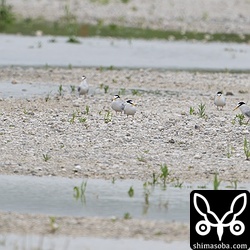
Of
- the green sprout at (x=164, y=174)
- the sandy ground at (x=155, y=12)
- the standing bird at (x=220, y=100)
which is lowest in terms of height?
the green sprout at (x=164, y=174)

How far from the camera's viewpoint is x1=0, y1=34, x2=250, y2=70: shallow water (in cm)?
2509

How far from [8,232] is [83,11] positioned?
1187 inches

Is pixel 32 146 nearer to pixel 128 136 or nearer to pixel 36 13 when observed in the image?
pixel 128 136

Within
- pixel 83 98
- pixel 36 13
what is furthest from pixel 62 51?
pixel 36 13

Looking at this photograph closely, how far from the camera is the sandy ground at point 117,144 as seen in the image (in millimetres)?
10328

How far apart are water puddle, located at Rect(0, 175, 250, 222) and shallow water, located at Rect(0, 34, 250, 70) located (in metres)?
12.3

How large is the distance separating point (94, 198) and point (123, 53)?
1629 centimetres

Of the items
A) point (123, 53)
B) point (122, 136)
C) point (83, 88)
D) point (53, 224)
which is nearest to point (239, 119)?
point (122, 136)

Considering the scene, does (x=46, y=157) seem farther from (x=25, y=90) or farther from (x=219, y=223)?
(x=25, y=90)

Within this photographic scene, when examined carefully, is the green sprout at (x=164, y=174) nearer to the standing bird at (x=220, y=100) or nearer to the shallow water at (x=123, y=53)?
the standing bird at (x=220, y=100)

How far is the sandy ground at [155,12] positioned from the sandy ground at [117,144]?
1767 cm

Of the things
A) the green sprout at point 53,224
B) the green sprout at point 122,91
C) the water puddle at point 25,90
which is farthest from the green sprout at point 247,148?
the water puddle at point 25,90

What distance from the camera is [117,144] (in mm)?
13852

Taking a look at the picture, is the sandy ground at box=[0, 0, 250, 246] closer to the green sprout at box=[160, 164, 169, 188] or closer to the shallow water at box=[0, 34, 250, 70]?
the green sprout at box=[160, 164, 169, 188]
